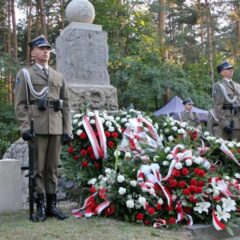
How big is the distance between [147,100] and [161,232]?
1409 cm

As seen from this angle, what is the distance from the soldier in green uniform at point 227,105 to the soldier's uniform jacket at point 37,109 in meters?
2.70

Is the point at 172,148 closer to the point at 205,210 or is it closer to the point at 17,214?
the point at 205,210

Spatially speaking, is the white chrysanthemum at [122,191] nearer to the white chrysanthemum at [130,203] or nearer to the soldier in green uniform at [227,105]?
the white chrysanthemum at [130,203]

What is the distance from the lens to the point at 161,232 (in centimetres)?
403

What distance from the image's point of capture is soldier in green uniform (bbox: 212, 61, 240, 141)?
647 cm

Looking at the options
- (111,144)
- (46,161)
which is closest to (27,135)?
(46,161)

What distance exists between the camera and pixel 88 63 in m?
6.70

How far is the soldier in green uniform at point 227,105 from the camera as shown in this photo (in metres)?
6.47

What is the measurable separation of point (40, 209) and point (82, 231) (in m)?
0.72

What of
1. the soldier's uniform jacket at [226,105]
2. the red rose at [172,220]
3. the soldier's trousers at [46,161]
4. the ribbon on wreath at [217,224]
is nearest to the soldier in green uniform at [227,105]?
the soldier's uniform jacket at [226,105]

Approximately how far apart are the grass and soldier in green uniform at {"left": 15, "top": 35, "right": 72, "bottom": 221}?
10.7 inches

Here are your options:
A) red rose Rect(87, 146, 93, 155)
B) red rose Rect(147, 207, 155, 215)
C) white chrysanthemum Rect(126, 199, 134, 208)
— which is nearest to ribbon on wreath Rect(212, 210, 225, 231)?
red rose Rect(147, 207, 155, 215)

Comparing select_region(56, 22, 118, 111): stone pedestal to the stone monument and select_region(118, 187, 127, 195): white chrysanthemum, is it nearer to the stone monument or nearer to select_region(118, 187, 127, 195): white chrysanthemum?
the stone monument

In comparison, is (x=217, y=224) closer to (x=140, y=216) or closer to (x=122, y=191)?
(x=140, y=216)
